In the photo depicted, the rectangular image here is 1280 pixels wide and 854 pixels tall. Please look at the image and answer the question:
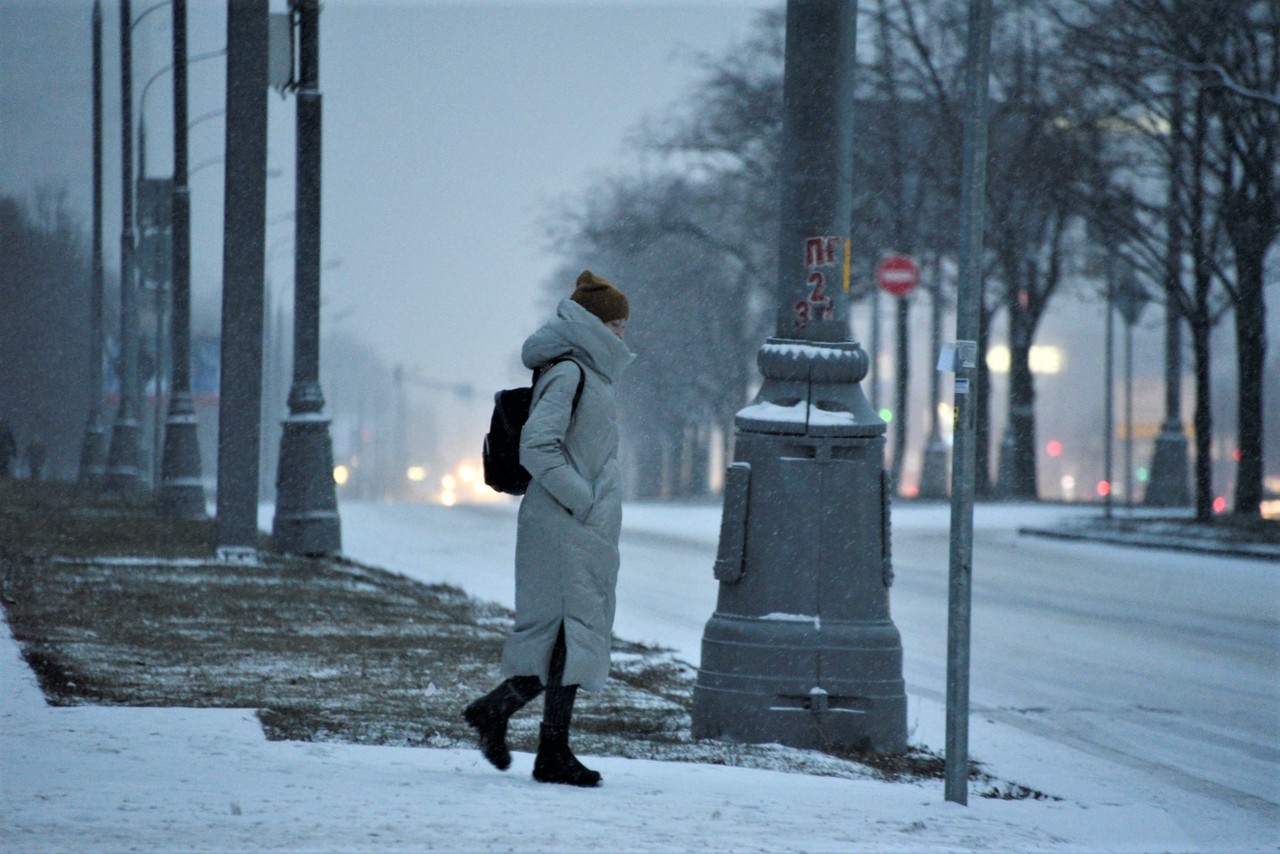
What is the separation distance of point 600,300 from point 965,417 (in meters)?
1.36

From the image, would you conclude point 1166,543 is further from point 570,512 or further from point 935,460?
point 570,512

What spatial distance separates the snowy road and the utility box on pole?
0.88 meters

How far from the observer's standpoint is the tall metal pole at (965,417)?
20.0 feet

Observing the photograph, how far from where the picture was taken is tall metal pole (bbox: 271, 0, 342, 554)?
17.6 meters

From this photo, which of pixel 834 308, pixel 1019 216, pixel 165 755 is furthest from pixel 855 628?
pixel 1019 216

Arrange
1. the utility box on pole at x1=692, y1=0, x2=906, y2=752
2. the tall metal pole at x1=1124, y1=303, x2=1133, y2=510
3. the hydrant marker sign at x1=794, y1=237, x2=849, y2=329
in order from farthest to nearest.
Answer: the tall metal pole at x1=1124, y1=303, x2=1133, y2=510 → the hydrant marker sign at x1=794, y1=237, x2=849, y2=329 → the utility box on pole at x1=692, y1=0, x2=906, y2=752

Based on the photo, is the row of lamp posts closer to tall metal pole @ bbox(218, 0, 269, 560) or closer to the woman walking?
tall metal pole @ bbox(218, 0, 269, 560)

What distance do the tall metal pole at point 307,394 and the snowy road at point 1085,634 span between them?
1.07 m

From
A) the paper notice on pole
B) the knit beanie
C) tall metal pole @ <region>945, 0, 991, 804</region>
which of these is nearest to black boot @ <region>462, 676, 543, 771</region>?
the knit beanie

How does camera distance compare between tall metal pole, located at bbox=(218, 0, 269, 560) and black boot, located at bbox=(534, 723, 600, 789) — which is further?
tall metal pole, located at bbox=(218, 0, 269, 560)

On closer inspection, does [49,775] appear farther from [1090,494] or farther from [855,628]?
[1090,494]

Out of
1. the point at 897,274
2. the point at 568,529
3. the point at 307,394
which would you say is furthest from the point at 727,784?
the point at 897,274

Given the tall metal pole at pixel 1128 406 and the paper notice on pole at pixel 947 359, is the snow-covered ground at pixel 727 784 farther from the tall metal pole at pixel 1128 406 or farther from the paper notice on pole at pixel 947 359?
the tall metal pole at pixel 1128 406

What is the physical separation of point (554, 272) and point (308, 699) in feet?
200
